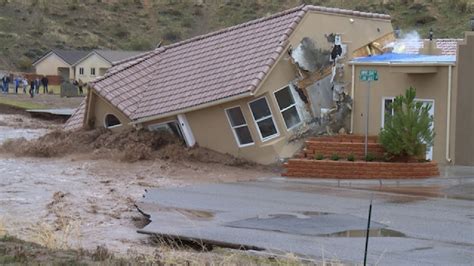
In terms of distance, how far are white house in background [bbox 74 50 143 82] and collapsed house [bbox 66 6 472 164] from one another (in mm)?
45827

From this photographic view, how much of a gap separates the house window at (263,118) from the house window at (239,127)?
41 centimetres

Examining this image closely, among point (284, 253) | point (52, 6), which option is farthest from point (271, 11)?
point (284, 253)

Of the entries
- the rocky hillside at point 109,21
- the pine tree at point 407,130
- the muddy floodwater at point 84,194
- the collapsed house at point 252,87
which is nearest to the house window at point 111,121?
the collapsed house at point 252,87

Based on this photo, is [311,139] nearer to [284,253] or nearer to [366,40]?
[366,40]

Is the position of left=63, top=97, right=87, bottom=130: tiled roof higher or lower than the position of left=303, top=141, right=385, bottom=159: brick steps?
higher

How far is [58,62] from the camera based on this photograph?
78.9 metres

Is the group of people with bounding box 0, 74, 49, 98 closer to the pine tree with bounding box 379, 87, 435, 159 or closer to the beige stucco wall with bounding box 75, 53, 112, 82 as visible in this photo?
the beige stucco wall with bounding box 75, 53, 112, 82

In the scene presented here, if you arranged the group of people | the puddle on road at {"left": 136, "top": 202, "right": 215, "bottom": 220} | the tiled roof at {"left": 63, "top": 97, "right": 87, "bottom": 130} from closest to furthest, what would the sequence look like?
the puddle on road at {"left": 136, "top": 202, "right": 215, "bottom": 220} < the tiled roof at {"left": 63, "top": 97, "right": 87, "bottom": 130} < the group of people

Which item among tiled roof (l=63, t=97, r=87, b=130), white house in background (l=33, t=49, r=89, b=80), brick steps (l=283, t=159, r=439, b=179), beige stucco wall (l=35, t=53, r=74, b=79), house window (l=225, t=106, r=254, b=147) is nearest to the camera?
brick steps (l=283, t=159, r=439, b=179)

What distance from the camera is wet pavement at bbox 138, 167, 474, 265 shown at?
13.1m

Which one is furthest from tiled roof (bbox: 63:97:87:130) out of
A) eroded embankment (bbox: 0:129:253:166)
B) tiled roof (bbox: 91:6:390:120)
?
tiled roof (bbox: 91:6:390:120)

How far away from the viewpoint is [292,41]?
86.2 ft

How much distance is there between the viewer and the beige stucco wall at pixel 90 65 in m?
75.1

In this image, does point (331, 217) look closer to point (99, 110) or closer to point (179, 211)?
point (179, 211)
